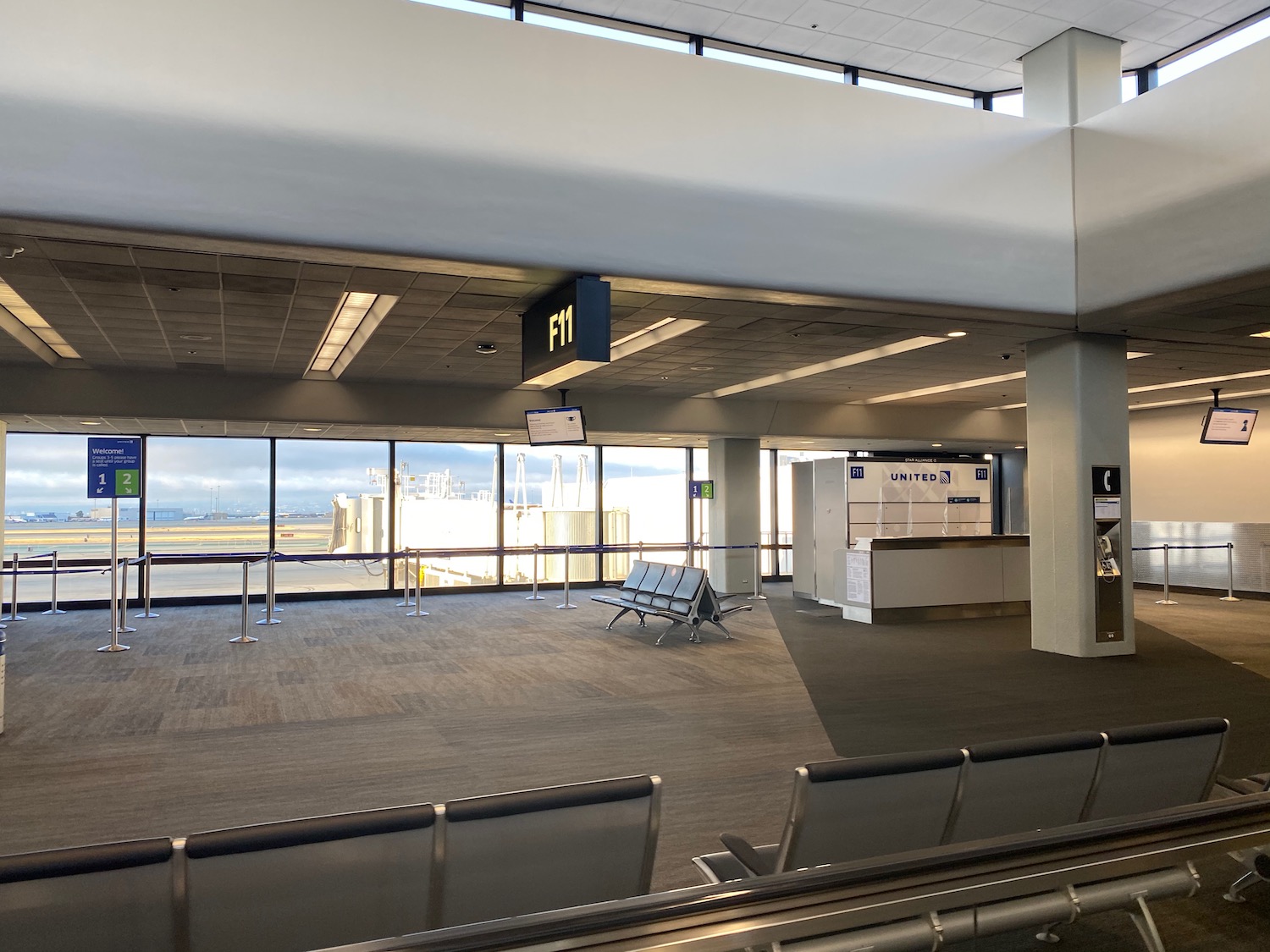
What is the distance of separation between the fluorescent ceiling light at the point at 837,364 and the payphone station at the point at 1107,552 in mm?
2128

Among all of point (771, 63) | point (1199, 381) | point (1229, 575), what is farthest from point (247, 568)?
point (1229, 575)

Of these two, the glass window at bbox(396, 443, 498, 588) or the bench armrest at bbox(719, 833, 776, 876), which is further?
the glass window at bbox(396, 443, 498, 588)

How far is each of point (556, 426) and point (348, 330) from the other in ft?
8.58

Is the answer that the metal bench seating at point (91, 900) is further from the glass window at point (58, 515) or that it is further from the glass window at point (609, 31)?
the glass window at point (58, 515)

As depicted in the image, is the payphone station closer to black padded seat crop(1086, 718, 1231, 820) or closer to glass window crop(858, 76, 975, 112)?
glass window crop(858, 76, 975, 112)

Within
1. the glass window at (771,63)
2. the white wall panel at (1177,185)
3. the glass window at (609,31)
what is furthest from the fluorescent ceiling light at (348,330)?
the white wall panel at (1177,185)

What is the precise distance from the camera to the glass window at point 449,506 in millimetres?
16922

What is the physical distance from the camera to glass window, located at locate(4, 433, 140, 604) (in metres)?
15.4

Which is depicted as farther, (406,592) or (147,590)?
(406,592)

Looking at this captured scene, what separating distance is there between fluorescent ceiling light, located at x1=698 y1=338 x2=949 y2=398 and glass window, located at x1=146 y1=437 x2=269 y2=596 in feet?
28.0

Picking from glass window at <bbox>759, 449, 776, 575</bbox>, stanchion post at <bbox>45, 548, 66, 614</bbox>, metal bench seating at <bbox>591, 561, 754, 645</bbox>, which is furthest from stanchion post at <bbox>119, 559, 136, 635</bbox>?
glass window at <bbox>759, 449, 776, 575</bbox>

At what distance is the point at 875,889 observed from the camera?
6.79 feet

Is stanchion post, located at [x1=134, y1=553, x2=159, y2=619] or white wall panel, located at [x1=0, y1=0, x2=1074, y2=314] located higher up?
white wall panel, located at [x1=0, y1=0, x2=1074, y2=314]

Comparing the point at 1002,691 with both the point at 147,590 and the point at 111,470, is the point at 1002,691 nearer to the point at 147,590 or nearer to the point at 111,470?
the point at 111,470
